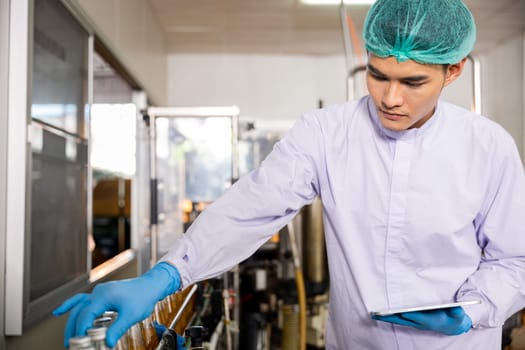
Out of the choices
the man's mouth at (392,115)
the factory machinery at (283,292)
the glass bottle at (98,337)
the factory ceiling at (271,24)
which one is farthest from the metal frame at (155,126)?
the glass bottle at (98,337)

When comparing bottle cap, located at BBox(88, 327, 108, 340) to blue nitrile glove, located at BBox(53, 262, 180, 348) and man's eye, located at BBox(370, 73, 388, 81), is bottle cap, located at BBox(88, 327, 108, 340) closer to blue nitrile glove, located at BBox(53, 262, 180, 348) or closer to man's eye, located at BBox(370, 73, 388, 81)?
blue nitrile glove, located at BBox(53, 262, 180, 348)

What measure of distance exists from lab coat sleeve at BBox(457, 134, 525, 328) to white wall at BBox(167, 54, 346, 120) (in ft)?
12.5

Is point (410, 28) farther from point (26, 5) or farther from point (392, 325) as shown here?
point (26, 5)

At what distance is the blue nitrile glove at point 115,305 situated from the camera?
65cm

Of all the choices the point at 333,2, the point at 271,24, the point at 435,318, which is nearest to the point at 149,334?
the point at 435,318

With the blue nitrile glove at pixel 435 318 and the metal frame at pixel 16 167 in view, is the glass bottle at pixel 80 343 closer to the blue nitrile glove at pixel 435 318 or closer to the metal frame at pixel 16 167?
the blue nitrile glove at pixel 435 318

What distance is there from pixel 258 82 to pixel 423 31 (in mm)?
4019

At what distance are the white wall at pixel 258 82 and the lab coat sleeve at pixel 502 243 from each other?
3.82 metres

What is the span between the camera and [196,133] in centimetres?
275

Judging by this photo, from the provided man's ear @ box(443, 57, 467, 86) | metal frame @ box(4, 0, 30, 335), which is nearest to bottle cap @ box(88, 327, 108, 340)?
man's ear @ box(443, 57, 467, 86)

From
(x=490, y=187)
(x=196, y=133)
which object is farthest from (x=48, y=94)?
(x=490, y=187)

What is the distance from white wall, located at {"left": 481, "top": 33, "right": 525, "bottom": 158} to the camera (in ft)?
13.1

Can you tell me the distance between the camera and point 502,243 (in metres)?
1.01

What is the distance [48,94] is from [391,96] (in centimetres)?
140
